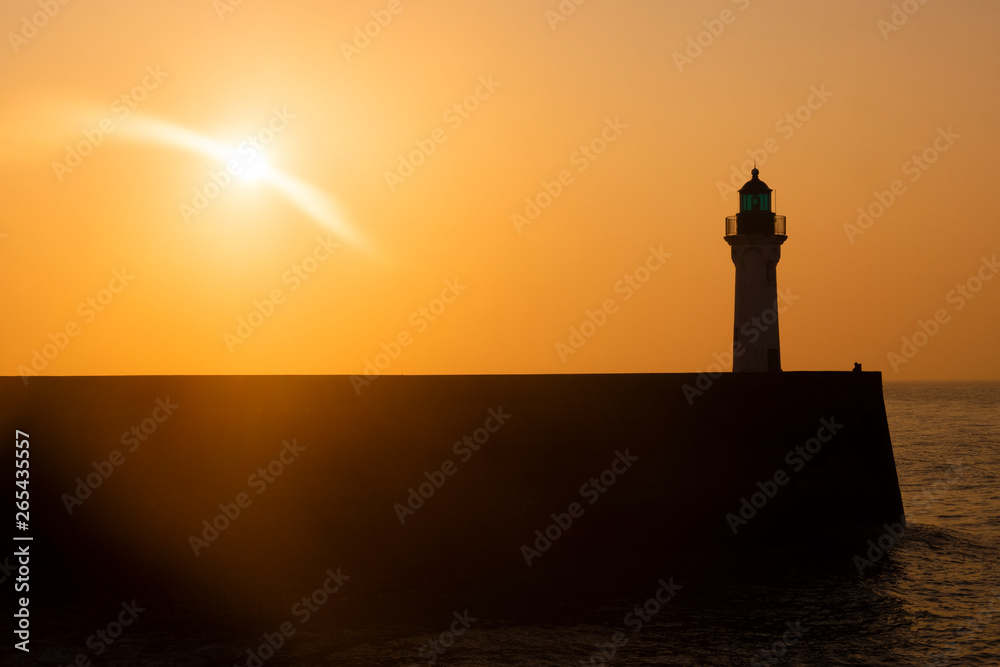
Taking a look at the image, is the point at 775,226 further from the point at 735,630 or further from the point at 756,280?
the point at 735,630

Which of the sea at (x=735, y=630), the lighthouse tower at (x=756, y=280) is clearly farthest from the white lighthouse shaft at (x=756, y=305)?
the sea at (x=735, y=630)

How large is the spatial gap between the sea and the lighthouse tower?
5.91 metres

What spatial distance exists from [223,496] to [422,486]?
10.6ft

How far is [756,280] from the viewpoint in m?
24.7

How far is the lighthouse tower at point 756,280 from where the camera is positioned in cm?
2450

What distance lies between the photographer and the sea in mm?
12570

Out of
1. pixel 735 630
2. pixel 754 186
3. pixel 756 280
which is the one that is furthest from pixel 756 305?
pixel 735 630

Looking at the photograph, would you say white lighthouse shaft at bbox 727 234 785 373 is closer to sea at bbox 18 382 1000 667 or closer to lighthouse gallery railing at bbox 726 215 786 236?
lighthouse gallery railing at bbox 726 215 786 236

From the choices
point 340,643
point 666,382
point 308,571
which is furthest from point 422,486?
point 666,382

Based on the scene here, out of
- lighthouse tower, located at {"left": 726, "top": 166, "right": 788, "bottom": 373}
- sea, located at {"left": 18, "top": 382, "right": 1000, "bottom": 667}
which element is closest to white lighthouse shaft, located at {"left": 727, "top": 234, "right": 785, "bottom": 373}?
lighthouse tower, located at {"left": 726, "top": 166, "right": 788, "bottom": 373}

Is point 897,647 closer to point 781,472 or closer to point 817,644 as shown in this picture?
point 817,644

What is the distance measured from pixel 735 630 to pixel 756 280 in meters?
12.5

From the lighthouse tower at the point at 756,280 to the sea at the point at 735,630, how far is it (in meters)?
5.91

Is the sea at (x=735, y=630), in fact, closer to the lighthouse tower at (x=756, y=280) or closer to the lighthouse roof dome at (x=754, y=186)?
the lighthouse tower at (x=756, y=280)
